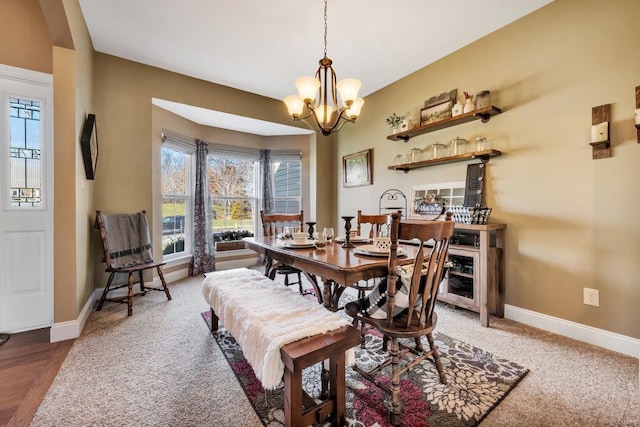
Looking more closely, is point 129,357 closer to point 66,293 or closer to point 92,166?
point 66,293

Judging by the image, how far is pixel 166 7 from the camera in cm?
235

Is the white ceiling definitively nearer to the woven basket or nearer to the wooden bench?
the woven basket

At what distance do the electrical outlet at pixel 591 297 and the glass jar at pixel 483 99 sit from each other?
182 cm

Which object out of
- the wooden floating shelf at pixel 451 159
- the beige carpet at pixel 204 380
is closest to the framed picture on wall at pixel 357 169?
the wooden floating shelf at pixel 451 159

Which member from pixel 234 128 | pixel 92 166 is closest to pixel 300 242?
pixel 92 166

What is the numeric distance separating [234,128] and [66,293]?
3.21m

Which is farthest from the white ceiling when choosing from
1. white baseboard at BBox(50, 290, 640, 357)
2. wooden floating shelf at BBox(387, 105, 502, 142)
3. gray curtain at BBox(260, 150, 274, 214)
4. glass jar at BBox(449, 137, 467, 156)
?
white baseboard at BBox(50, 290, 640, 357)

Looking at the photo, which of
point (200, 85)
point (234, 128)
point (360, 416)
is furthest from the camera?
point (234, 128)

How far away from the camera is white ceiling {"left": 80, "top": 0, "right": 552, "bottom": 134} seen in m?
2.34

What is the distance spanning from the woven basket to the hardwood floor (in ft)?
10.8

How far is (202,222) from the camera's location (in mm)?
4145

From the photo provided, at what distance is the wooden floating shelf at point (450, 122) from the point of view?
263 cm

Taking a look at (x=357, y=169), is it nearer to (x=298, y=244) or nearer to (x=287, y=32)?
(x=287, y=32)

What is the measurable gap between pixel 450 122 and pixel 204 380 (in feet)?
10.7
